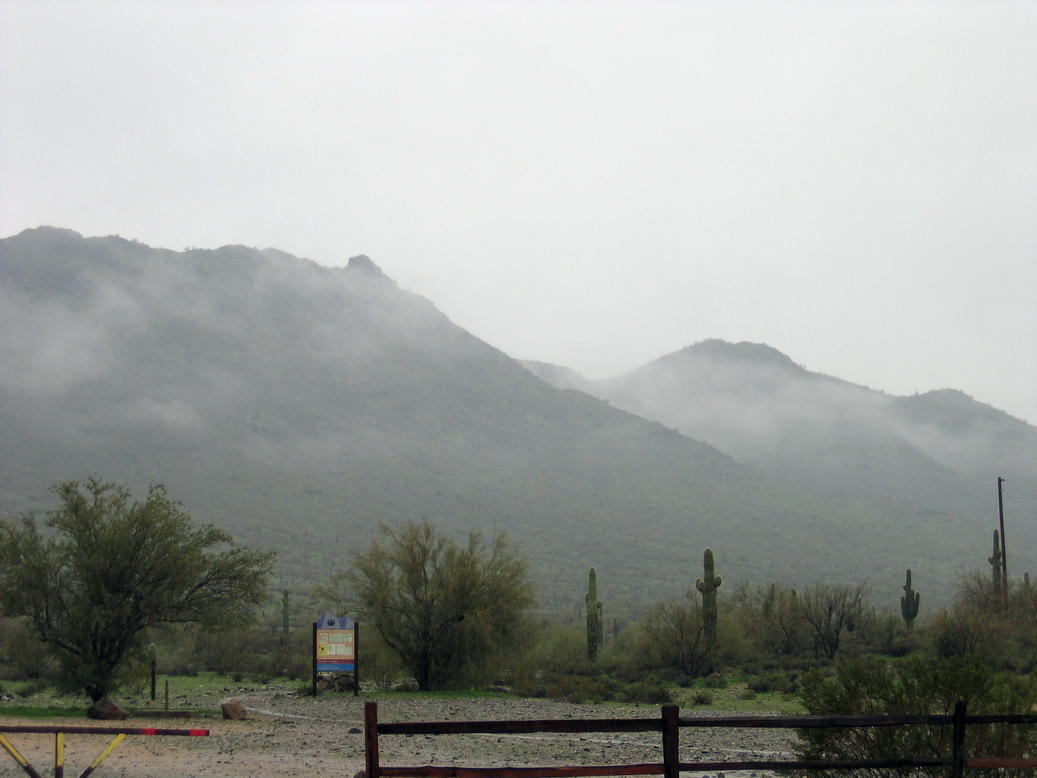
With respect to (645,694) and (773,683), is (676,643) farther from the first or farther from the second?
(645,694)

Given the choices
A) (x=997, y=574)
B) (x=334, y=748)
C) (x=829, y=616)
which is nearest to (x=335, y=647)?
(x=334, y=748)

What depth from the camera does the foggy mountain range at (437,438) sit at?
95.4 meters

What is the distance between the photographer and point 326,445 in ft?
391

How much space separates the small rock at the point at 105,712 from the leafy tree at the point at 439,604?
999cm

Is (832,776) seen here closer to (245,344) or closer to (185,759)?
(185,759)

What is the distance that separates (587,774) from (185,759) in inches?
375

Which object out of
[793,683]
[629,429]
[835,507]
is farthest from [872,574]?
[793,683]

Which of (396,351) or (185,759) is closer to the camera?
(185,759)

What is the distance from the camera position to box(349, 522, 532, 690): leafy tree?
1210 inches

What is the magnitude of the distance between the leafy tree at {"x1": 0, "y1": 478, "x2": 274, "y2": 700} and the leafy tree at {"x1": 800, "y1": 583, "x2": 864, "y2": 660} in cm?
2114

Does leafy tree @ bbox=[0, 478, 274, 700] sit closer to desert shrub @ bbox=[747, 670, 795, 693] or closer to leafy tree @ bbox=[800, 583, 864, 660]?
desert shrub @ bbox=[747, 670, 795, 693]

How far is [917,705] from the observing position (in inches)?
411

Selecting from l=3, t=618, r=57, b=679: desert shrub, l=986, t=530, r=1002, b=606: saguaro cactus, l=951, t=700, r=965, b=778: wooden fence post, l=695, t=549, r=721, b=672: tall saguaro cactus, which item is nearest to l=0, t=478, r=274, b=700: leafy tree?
l=3, t=618, r=57, b=679: desert shrub

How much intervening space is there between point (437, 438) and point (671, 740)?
119421 millimetres
